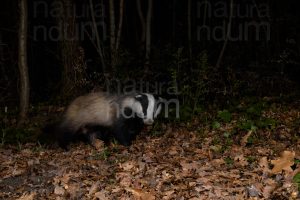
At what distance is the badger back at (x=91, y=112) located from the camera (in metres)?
6.40

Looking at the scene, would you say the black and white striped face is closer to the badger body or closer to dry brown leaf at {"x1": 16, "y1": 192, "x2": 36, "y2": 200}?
the badger body

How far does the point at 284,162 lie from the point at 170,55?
477 centimetres

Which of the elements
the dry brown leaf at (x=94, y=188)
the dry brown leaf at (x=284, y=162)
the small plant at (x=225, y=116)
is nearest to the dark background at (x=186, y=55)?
the small plant at (x=225, y=116)

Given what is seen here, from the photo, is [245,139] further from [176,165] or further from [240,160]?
[176,165]

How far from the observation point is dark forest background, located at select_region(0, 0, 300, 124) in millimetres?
8273

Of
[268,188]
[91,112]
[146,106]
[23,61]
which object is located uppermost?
[23,61]

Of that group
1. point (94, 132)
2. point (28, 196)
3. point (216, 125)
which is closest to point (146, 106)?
point (94, 132)

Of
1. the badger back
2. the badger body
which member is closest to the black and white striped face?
the badger body

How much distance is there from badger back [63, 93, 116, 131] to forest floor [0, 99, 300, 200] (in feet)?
1.11

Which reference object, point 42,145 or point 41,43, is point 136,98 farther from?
point 41,43

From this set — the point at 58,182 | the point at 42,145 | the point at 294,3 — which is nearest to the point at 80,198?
the point at 58,182

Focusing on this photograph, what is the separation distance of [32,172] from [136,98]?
1635 millimetres

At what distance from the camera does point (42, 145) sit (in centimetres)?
668

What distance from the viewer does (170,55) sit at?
9070 mm
